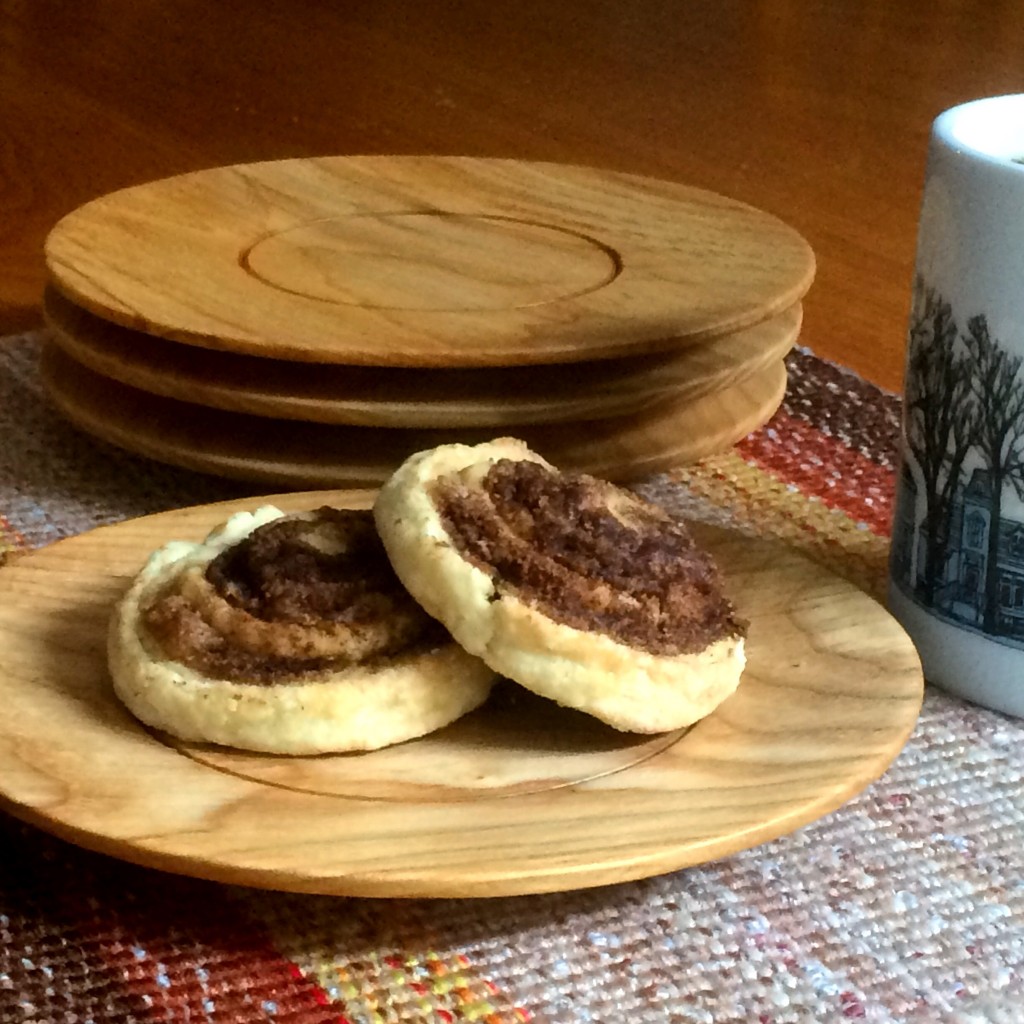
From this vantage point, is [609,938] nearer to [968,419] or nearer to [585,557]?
[585,557]

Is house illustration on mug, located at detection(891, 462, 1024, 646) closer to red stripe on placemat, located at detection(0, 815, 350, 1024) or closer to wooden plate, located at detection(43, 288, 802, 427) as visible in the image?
wooden plate, located at detection(43, 288, 802, 427)

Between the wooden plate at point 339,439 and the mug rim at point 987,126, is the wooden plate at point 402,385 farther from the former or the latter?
the mug rim at point 987,126

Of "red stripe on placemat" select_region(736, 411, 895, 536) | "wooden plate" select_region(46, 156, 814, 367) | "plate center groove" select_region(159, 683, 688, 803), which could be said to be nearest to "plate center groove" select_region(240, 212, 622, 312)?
"wooden plate" select_region(46, 156, 814, 367)

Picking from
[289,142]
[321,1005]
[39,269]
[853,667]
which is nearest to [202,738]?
[321,1005]

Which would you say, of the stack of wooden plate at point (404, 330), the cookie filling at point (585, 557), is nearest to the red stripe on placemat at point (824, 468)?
the stack of wooden plate at point (404, 330)

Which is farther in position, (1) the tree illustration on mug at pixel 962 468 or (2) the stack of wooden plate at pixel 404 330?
(2) the stack of wooden plate at pixel 404 330

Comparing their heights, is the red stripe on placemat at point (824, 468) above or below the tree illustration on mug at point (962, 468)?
below

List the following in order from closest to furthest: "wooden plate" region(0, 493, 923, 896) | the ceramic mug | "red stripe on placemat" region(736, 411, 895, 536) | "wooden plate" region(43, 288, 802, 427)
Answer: "wooden plate" region(0, 493, 923, 896), the ceramic mug, "wooden plate" region(43, 288, 802, 427), "red stripe on placemat" region(736, 411, 895, 536)
